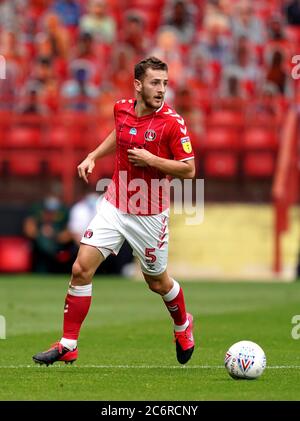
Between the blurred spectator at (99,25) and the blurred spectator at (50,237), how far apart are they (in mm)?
4570

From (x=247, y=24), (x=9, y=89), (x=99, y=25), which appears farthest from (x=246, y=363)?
(x=99, y=25)

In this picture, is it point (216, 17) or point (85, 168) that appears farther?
point (216, 17)

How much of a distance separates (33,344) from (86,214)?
10220 mm

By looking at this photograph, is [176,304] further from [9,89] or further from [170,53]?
[9,89]

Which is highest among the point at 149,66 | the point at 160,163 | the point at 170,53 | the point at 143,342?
the point at 149,66

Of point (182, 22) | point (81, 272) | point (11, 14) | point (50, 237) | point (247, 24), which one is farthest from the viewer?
point (11, 14)

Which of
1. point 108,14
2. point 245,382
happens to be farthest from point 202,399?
point 108,14

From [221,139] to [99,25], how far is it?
13.5ft

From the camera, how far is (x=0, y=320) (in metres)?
14.1

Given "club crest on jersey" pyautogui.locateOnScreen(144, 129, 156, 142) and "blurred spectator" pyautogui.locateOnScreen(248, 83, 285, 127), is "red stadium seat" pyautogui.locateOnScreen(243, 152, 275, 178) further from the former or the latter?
"club crest on jersey" pyautogui.locateOnScreen(144, 129, 156, 142)

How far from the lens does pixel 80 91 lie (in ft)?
77.9

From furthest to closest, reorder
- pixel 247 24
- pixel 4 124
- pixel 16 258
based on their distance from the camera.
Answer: pixel 247 24 → pixel 4 124 → pixel 16 258

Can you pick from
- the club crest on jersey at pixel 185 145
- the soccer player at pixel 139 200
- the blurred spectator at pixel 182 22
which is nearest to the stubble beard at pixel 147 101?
the soccer player at pixel 139 200

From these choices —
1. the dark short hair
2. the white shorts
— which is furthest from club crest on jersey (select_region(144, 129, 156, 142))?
the white shorts
